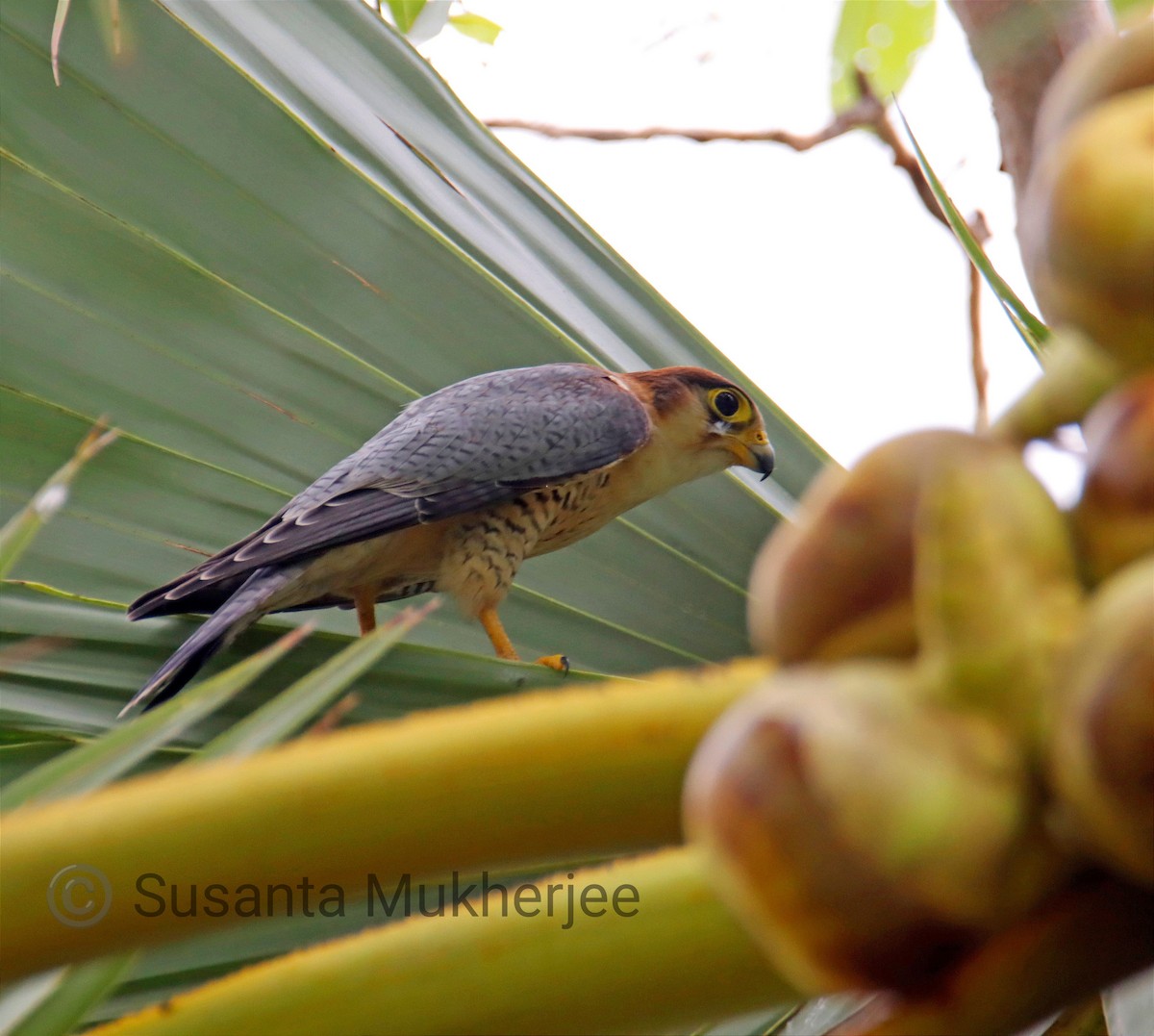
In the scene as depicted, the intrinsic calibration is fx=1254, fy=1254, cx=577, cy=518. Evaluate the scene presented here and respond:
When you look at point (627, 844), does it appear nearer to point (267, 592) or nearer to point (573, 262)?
point (573, 262)

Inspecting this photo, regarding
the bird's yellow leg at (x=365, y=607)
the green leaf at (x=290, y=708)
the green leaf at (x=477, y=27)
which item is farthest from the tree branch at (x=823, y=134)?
the green leaf at (x=290, y=708)

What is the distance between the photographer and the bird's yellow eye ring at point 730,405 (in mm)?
3555

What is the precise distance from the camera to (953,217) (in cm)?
121

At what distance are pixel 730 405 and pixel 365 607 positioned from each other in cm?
131

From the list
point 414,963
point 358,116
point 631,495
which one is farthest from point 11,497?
point 631,495

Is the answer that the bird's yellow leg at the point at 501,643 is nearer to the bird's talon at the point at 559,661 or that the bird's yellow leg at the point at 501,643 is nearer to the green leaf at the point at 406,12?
the bird's talon at the point at 559,661

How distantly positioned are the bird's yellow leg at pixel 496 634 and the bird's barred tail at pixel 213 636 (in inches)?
15.1

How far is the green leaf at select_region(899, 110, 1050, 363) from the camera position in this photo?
3.70 feet

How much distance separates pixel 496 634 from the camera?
6.99ft

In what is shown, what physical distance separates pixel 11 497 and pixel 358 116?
0.66m

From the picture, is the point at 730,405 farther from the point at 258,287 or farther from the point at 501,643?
the point at 258,287

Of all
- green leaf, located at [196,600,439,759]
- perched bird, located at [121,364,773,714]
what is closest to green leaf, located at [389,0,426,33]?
perched bird, located at [121,364,773,714]

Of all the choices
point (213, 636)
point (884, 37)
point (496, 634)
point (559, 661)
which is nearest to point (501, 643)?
point (496, 634)

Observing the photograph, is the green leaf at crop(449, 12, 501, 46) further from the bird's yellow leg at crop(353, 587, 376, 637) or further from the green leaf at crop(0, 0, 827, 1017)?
the green leaf at crop(0, 0, 827, 1017)
